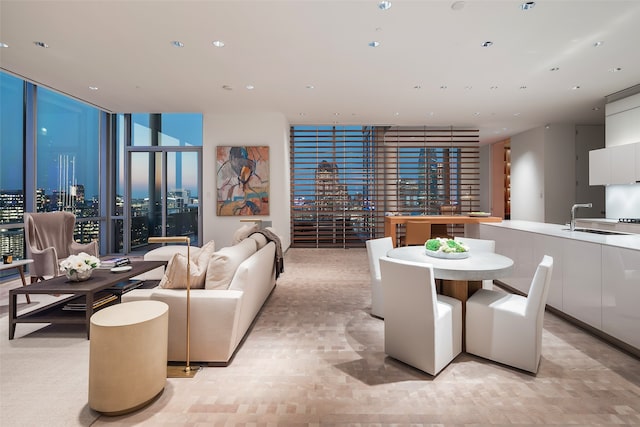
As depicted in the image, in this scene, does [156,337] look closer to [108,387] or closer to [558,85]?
[108,387]

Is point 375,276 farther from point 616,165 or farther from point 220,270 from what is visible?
point 616,165

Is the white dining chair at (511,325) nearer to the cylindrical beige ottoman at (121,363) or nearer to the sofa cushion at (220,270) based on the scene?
the sofa cushion at (220,270)

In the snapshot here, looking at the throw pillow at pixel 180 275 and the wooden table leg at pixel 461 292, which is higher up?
the throw pillow at pixel 180 275

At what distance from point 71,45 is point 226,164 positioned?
3.30m

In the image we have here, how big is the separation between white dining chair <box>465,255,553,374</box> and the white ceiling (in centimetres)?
265

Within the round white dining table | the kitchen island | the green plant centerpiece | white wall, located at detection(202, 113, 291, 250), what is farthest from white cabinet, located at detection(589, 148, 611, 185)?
white wall, located at detection(202, 113, 291, 250)

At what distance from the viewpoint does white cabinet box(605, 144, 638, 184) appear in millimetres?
5332

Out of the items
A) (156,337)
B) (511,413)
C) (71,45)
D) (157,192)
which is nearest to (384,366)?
(511,413)

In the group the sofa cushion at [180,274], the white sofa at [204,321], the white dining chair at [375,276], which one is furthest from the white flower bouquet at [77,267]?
the white dining chair at [375,276]

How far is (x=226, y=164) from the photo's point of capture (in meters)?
6.94

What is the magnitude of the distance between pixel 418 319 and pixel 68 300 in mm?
3490

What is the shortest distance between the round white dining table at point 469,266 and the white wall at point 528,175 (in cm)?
673

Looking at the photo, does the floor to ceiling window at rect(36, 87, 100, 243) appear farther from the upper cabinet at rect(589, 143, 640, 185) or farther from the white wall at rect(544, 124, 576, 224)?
the white wall at rect(544, 124, 576, 224)

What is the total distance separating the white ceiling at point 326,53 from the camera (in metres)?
3.22
